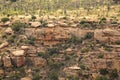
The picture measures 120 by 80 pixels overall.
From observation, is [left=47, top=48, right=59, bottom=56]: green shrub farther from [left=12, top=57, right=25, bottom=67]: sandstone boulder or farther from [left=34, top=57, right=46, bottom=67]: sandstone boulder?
[left=12, top=57, right=25, bottom=67]: sandstone boulder

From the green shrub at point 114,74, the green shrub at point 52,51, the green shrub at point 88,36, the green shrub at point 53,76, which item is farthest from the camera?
the green shrub at point 88,36

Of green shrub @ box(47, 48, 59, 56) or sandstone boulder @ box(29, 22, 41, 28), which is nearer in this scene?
green shrub @ box(47, 48, 59, 56)

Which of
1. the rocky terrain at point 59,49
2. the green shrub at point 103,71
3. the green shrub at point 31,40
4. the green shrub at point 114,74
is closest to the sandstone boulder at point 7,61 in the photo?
the rocky terrain at point 59,49

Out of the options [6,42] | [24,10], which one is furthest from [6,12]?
[6,42]

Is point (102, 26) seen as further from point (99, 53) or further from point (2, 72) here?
point (2, 72)

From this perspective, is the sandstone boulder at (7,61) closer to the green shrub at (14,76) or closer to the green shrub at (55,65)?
the green shrub at (14,76)

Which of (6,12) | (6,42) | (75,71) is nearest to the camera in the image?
(75,71)

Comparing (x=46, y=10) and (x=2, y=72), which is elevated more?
(x=46, y=10)

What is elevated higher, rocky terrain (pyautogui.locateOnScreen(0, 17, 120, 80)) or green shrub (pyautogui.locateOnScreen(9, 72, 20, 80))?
rocky terrain (pyautogui.locateOnScreen(0, 17, 120, 80))

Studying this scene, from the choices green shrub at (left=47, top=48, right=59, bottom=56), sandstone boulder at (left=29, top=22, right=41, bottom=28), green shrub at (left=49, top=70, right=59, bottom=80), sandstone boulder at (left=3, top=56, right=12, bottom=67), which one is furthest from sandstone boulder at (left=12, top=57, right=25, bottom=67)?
sandstone boulder at (left=29, top=22, right=41, bottom=28)
